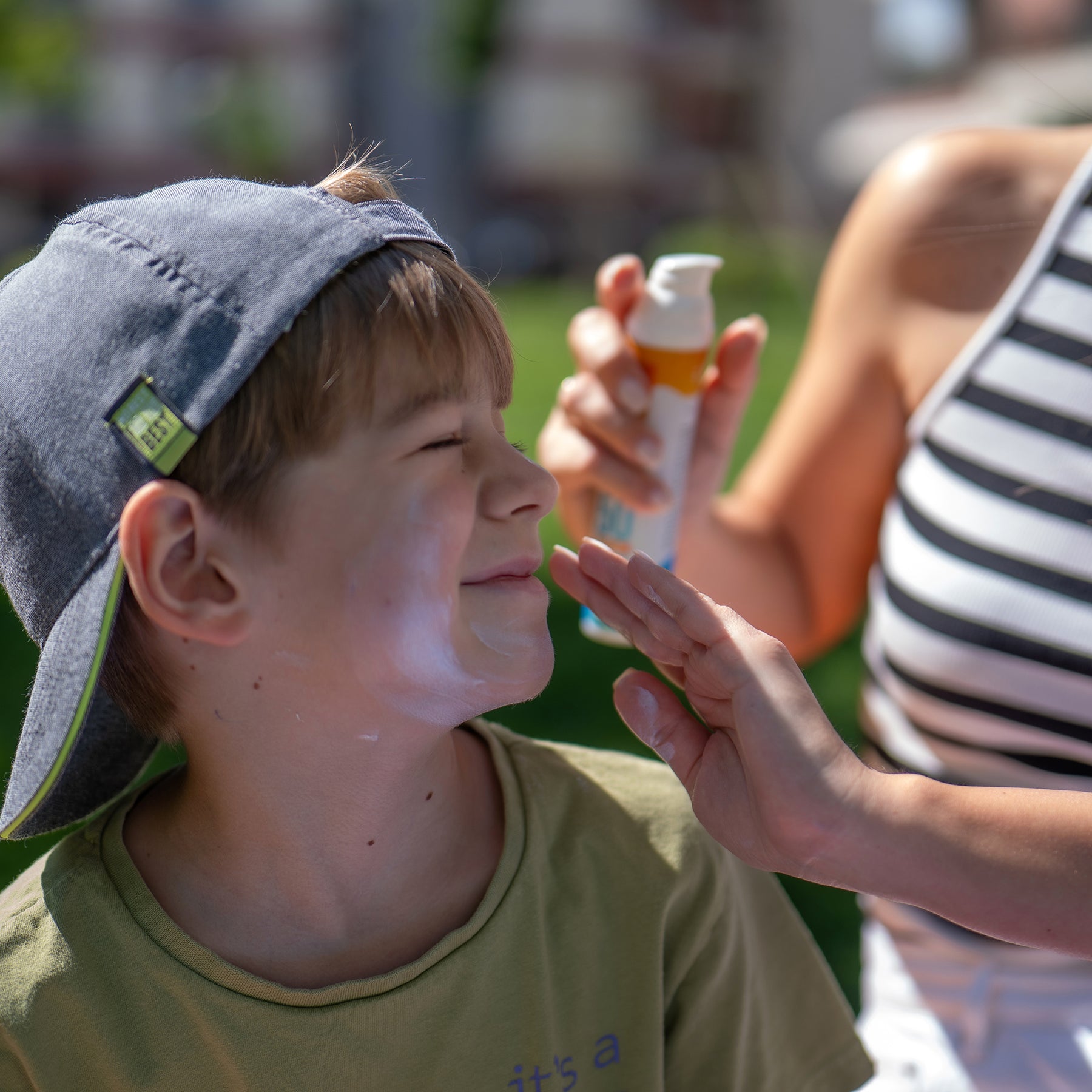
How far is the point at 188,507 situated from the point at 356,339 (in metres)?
0.22

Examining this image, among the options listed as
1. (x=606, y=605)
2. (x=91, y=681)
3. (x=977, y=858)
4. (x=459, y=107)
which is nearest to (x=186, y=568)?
(x=91, y=681)

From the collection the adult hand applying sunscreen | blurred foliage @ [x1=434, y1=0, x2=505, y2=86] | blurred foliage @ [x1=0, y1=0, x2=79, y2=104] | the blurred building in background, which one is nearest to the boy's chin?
the adult hand applying sunscreen

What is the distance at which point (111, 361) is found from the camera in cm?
105

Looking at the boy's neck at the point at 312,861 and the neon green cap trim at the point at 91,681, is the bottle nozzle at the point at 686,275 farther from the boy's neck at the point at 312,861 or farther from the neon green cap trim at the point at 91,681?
the neon green cap trim at the point at 91,681

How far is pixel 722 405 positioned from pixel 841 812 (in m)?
0.73

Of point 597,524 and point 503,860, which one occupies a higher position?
point 597,524

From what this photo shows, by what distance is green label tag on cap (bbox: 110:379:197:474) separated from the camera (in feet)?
3.45

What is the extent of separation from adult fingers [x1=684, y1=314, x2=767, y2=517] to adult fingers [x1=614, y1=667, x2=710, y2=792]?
0.52 meters

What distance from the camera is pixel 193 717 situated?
1.20m

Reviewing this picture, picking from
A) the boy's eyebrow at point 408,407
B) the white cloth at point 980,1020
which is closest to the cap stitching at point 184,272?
the boy's eyebrow at point 408,407

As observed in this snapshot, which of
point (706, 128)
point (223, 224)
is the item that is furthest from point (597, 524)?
point (706, 128)

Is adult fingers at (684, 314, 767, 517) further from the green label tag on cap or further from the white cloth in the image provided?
the green label tag on cap

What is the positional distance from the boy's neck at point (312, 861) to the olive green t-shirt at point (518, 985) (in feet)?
0.13

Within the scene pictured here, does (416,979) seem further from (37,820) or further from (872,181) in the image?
(872,181)
